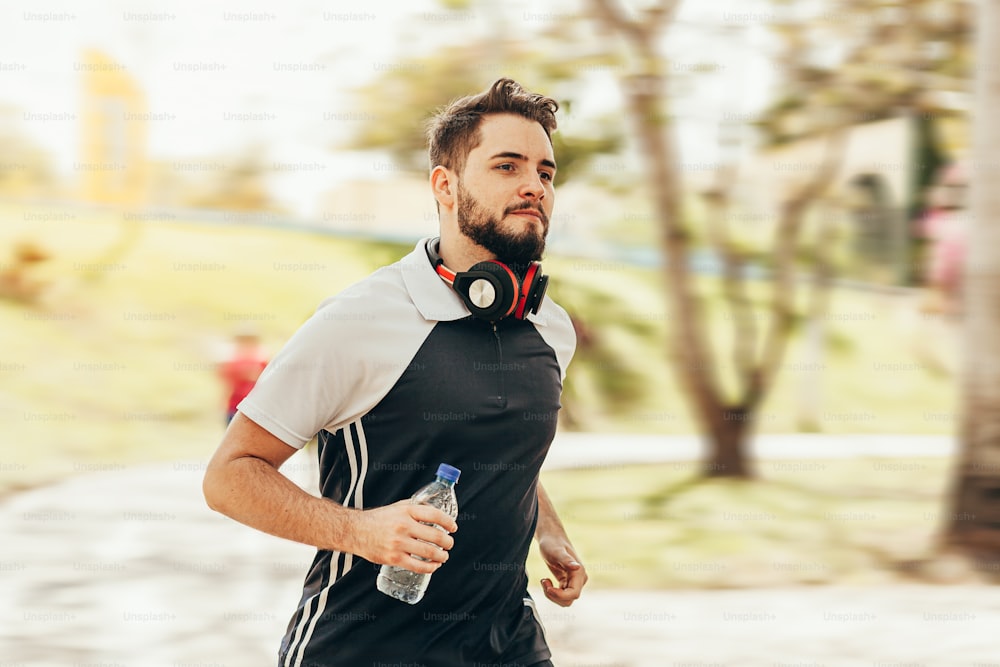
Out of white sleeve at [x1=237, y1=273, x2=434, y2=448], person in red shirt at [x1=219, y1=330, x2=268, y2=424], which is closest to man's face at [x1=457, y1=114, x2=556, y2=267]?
white sleeve at [x1=237, y1=273, x2=434, y2=448]

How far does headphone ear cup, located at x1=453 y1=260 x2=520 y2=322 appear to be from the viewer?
1953 millimetres

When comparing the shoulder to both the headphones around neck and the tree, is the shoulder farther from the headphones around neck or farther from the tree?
the tree

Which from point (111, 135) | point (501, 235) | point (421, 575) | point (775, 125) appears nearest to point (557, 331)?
point (501, 235)

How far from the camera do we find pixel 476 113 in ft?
6.94

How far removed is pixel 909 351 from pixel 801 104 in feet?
13.8

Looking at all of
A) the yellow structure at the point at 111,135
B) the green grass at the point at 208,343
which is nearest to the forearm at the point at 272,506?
the green grass at the point at 208,343

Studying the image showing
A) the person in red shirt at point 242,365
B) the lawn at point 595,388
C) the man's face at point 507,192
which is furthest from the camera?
the person in red shirt at point 242,365

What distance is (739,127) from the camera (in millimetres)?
7898

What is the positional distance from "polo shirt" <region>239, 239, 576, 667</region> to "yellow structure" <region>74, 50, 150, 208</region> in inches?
558

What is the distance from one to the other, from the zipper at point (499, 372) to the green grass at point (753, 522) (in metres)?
4.20

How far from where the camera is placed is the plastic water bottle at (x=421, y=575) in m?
1.80

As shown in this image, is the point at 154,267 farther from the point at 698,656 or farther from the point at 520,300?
the point at 520,300

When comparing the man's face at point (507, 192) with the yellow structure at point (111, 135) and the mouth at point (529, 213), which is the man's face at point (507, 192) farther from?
the yellow structure at point (111, 135)

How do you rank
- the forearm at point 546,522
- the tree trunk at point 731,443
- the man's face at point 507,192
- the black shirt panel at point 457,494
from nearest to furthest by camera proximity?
the black shirt panel at point 457,494
the man's face at point 507,192
the forearm at point 546,522
the tree trunk at point 731,443
